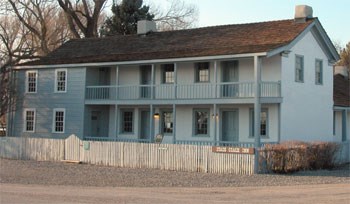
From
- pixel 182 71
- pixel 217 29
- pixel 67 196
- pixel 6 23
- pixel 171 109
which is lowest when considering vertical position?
pixel 67 196

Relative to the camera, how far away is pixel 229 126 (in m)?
30.5

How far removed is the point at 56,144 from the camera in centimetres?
2631

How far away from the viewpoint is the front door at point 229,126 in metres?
30.1

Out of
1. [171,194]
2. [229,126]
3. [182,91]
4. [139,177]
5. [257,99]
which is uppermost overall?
[182,91]

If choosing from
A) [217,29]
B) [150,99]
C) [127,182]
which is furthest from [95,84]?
[127,182]

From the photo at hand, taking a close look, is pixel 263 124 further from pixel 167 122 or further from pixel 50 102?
pixel 50 102

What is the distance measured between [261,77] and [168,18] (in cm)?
3108

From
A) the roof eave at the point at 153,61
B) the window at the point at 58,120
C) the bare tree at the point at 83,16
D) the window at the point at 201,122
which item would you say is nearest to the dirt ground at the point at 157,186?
the roof eave at the point at 153,61

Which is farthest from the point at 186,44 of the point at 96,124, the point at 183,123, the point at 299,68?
the point at 96,124

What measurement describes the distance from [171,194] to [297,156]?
340 inches

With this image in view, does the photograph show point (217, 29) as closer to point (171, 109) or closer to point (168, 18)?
point (171, 109)

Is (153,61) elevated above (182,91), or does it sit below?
above

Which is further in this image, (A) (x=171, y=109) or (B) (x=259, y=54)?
(A) (x=171, y=109)

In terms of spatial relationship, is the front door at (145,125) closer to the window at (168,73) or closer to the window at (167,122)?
the window at (167,122)
